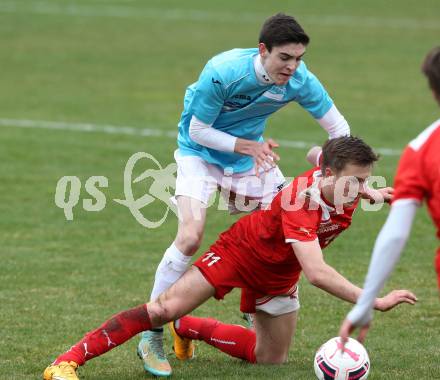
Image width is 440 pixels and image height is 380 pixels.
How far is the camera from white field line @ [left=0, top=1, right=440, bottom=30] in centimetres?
3136

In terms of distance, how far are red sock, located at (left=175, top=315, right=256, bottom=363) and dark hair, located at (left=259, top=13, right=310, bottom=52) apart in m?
2.07

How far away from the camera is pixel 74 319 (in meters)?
8.36

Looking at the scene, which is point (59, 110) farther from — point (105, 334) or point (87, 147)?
point (105, 334)

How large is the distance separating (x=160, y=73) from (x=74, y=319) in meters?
15.1

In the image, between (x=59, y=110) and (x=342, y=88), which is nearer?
(x=59, y=110)

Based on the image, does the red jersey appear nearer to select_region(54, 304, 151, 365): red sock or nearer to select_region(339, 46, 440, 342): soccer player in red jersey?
select_region(54, 304, 151, 365): red sock

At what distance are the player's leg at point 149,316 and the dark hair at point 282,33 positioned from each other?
1903 mm

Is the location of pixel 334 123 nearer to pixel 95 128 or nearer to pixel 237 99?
pixel 237 99

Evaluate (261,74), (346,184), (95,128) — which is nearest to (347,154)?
(346,184)

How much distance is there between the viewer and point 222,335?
24.6ft

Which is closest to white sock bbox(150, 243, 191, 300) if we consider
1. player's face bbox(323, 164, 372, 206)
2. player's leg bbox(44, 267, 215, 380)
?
player's leg bbox(44, 267, 215, 380)

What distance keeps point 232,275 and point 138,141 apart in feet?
31.1

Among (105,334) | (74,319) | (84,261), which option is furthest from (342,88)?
(105,334)

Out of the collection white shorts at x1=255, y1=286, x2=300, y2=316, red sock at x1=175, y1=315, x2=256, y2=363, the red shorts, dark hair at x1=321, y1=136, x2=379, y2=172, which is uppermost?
dark hair at x1=321, y1=136, x2=379, y2=172
